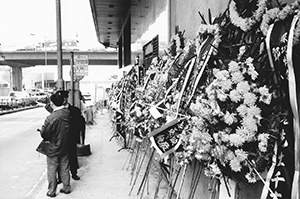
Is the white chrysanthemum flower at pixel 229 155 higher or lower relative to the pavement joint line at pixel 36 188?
higher

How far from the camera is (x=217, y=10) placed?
162 inches

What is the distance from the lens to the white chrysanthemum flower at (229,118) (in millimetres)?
2680

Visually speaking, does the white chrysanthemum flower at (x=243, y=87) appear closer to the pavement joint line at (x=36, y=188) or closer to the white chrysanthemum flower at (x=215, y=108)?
the white chrysanthemum flower at (x=215, y=108)

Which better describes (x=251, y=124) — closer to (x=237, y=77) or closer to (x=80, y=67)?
(x=237, y=77)

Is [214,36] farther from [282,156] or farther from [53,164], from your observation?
[53,164]

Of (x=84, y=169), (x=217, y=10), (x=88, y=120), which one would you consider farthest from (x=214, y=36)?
(x=88, y=120)

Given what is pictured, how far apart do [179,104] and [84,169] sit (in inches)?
198

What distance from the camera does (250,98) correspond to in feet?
8.54

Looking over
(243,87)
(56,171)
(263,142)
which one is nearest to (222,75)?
(243,87)

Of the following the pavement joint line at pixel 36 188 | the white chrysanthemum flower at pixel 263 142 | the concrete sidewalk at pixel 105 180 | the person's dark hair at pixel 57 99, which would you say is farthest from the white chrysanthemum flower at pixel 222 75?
the pavement joint line at pixel 36 188

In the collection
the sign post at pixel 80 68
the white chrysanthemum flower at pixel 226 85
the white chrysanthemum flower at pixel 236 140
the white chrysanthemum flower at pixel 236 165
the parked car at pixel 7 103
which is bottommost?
the parked car at pixel 7 103

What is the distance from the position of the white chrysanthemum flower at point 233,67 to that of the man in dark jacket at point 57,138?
151 inches

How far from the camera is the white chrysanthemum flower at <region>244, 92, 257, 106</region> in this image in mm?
2602

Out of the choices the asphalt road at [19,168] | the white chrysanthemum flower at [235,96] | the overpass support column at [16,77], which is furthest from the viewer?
the overpass support column at [16,77]
